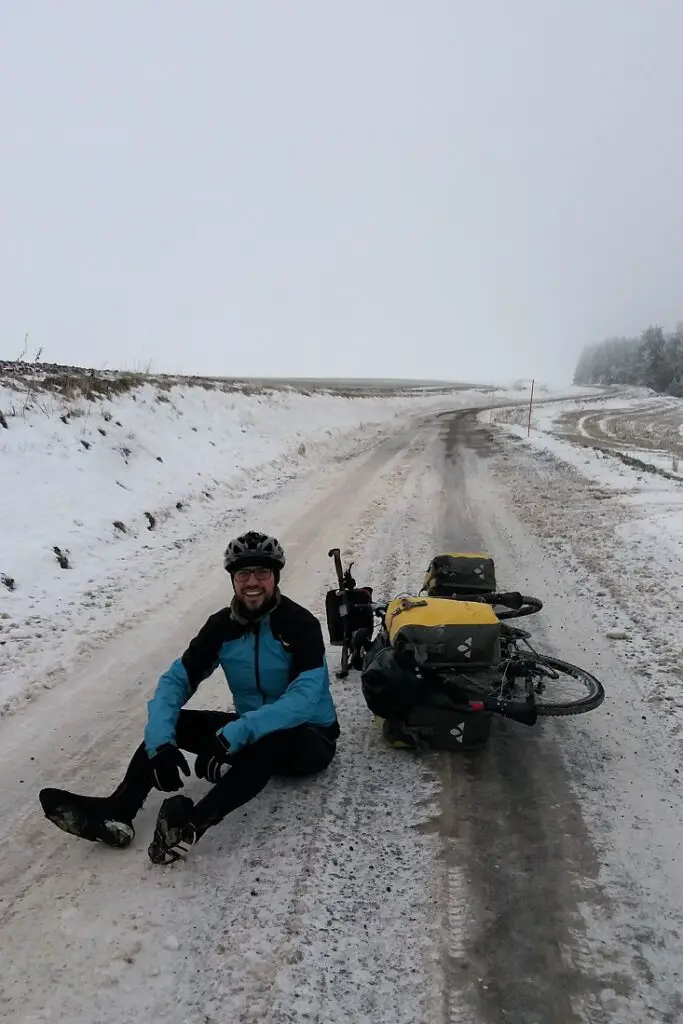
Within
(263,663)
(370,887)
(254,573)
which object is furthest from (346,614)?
(370,887)

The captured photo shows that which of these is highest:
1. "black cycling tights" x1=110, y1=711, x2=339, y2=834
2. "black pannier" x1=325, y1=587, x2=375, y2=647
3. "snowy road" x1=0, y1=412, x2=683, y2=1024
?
"black pannier" x1=325, y1=587, x2=375, y2=647

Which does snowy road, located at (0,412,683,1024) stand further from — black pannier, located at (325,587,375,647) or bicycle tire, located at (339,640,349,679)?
black pannier, located at (325,587,375,647)

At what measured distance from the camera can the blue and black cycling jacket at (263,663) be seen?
12.7 ft

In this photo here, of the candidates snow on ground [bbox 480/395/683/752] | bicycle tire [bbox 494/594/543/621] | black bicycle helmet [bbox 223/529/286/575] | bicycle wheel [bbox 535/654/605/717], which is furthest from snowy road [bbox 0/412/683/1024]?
black bicycle helmet [bbox 223/529/286/575]

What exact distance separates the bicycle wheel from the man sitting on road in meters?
1.52

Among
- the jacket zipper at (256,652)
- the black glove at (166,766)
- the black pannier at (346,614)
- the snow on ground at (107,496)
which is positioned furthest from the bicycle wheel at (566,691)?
the snow on ground at (107,496)

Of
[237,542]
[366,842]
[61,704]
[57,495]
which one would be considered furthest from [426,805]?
[57,495]

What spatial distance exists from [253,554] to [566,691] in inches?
106

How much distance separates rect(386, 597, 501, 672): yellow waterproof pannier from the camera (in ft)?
14.3

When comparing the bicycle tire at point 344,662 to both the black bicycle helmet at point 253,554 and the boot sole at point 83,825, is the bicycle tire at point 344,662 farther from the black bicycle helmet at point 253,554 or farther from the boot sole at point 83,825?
the boot sole at point 83,825

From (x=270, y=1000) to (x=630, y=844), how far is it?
198cm

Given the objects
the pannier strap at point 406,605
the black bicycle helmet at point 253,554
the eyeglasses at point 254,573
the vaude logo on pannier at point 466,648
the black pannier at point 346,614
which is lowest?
the black pannier at point 346,614

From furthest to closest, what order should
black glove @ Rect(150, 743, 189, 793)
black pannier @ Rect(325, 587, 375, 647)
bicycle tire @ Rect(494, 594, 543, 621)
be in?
bicycle tire @ Rect(494, 594, 543, 621), black pannier @ Rect(325, 587, 375, 647), black glove @ Rect(150, 743, 189, 793)

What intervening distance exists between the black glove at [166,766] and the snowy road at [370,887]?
0.28 meters
